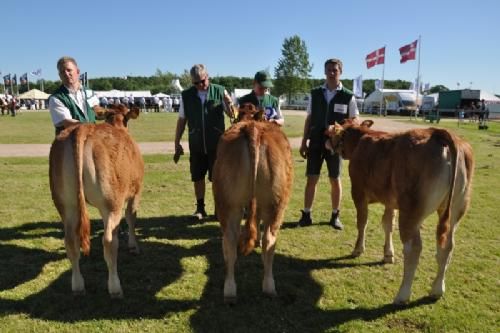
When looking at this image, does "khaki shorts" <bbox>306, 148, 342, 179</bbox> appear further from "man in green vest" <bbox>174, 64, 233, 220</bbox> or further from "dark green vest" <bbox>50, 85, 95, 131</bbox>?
"dark green vest" <bbox>50, 85, 95, 131</bbox>

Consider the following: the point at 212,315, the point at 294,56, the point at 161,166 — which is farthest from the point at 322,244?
the point at 294,56

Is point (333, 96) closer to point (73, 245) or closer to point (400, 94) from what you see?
point (73, 245)

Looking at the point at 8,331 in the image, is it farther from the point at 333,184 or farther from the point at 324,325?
the point at 333,184

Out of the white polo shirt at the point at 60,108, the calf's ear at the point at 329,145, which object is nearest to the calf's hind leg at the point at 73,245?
the white polo shirt at the point at 60,108

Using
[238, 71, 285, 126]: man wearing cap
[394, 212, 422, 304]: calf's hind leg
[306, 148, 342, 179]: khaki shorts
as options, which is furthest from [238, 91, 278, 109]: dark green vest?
[394, 212, 422, 304]: calf's hind leg

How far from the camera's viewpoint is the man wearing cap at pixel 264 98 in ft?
20.8

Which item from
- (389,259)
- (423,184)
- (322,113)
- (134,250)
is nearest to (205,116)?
(322,113)

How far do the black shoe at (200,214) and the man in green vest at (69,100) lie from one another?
104 inches

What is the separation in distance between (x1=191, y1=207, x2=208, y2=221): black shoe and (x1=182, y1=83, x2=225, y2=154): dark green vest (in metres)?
1.19

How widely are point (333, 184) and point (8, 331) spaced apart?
5.05 metres

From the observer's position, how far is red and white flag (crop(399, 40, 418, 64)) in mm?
40553

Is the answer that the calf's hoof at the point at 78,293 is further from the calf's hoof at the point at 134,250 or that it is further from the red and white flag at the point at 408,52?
the red and white flag at the point at 408,52

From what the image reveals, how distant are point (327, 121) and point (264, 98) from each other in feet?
3.81

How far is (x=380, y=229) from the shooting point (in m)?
6.82
